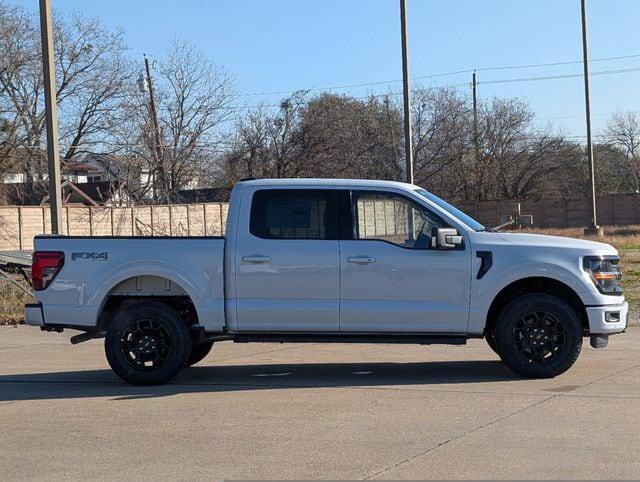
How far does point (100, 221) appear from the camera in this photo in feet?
126

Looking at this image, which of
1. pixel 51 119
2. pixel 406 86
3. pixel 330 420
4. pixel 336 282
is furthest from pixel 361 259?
pixel 406 86

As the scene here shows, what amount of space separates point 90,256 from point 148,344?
1.09m

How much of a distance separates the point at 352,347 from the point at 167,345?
141 inches

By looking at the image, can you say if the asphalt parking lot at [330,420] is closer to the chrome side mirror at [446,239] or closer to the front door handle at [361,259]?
the front door handle at [361,259]

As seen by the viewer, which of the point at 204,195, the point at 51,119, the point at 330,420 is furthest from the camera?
the point at 204,195

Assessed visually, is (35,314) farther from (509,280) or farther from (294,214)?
(509,280)

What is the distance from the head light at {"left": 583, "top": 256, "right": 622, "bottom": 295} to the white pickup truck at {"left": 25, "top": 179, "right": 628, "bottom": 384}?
0.01 meters

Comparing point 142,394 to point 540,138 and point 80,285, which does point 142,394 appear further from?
point 540,138

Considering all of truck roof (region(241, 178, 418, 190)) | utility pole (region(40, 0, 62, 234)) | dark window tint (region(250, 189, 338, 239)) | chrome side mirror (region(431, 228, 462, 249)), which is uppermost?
utility pole (region(40, 0, 62, 234))

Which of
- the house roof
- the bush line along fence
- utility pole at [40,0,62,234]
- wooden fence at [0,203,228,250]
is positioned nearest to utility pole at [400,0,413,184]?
utility pole at [40,0,62,234]

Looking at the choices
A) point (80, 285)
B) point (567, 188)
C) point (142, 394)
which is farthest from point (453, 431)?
point (567, 188)

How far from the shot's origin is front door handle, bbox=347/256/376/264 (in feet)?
31.0

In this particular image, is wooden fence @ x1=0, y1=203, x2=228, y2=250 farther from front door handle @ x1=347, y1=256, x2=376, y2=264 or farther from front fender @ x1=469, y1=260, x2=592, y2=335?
front fender @ x1=469, y1=260, x2=592, y2=335

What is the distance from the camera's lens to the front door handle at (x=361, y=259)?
9453 millimetres
